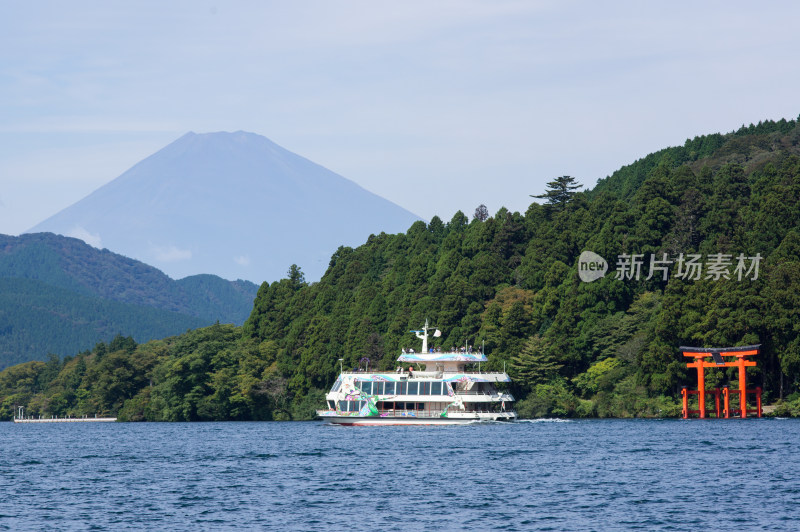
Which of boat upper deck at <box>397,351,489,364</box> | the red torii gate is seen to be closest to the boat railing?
boat upper deck at <box>397,351,489,364</box>

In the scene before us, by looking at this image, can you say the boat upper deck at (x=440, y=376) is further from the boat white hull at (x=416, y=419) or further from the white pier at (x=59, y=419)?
the white pier at (x=59, y=419)

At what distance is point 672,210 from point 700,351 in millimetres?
32026

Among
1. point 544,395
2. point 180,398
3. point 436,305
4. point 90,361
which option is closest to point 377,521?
point 544,395

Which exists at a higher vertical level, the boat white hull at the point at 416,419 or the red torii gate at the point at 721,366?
the red torii gate at the point at 721,366

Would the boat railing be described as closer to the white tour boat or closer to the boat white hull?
the white tour boat

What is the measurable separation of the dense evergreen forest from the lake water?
12295mm

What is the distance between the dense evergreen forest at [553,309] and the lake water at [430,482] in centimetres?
1230

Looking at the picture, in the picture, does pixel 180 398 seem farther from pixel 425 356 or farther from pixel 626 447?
pixel 626 447

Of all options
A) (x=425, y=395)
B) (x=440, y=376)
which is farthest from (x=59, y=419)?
(x=440, y=376)

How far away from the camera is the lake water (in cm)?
3562

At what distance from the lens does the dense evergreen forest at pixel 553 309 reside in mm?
82125

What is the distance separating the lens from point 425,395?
3199 inches

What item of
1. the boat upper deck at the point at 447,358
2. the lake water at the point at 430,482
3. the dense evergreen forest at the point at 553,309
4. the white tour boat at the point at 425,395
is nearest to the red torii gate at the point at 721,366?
→ the dense evergreen forest at the point at 553,309

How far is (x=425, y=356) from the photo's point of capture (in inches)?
3209
